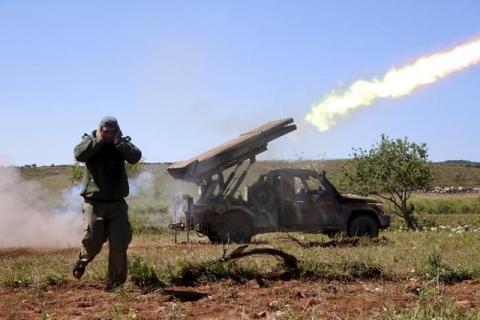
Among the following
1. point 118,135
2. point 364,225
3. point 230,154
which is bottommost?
point 364,225

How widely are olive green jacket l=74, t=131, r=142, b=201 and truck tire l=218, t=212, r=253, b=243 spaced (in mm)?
6976

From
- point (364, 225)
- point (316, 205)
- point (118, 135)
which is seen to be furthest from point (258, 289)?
point (364, 225)

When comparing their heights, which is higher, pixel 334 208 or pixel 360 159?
pixel 360 159

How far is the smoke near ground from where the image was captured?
53.5ft

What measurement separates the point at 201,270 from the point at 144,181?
1550 cm

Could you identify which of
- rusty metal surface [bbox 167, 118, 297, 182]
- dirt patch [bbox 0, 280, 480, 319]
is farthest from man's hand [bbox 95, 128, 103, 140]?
rusty metal surface [bbox 167, 118, 297, 182]

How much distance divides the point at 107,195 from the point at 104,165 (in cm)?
35

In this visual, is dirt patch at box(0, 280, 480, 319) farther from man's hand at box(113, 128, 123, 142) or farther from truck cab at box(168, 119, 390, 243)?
truck cab at box(168, 119, 390, 243)

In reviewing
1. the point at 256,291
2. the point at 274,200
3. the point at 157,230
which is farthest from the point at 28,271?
the point at 157,230

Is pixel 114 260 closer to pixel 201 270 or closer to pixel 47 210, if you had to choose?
pixel 201 270

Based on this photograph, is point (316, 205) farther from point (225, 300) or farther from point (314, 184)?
point (225, 300)

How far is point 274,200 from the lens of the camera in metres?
A: 14.2

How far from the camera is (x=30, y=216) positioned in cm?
1748

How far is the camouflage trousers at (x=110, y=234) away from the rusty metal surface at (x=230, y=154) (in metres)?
Result: 6.74
